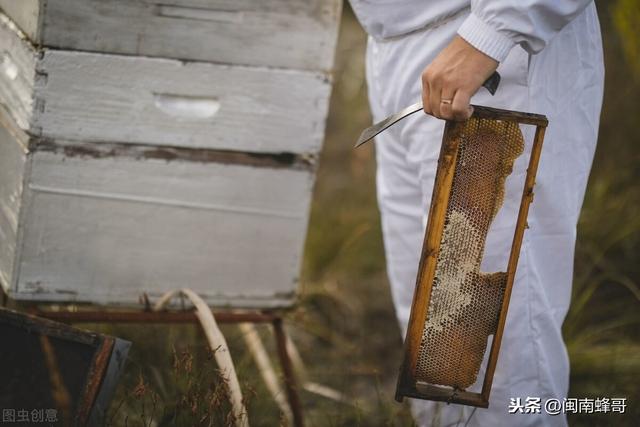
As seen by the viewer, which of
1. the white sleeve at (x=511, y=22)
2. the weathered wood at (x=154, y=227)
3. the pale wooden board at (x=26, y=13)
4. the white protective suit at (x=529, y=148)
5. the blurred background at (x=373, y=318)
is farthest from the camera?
the blurred background at (x=373, y=318)

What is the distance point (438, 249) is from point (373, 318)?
5.57ft

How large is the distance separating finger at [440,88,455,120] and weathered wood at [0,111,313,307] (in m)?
0.63

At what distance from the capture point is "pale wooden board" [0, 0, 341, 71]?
1.52 metres

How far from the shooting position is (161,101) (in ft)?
5.41

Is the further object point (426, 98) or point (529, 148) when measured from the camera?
point (529, 148)

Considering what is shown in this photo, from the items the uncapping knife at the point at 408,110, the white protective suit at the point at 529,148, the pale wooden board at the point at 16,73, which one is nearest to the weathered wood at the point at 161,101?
the pale wooden board at the point at 16,73

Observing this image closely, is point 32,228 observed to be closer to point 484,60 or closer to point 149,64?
point 149,64

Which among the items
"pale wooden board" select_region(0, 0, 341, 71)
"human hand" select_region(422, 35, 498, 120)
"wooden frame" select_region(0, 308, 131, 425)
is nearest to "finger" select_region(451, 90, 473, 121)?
"human hand" select_region(422, 35, 498, 120)

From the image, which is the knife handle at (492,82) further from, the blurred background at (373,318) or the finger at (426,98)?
the blurred background at (373,318)

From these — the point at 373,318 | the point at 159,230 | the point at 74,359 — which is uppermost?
the point at 159,230

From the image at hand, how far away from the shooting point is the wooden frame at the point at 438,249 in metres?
1.18

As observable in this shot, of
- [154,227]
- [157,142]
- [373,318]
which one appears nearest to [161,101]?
[157,142]

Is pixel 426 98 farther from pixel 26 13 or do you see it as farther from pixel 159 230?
pixel 26 13

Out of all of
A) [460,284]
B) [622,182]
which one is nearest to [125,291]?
[460,284]
